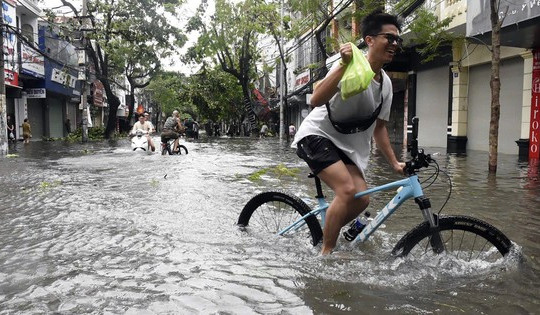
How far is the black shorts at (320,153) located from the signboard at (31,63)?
2198cm

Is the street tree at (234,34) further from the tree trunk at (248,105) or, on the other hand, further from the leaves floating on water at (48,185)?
the leaves floating on water at (48,185)

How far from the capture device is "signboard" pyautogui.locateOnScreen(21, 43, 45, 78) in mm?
23062

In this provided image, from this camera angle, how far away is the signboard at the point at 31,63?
23.1m

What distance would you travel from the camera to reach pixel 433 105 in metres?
18.6

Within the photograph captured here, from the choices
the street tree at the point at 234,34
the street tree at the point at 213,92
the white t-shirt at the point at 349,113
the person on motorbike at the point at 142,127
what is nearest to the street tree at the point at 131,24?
the street tree at the point at 234,34

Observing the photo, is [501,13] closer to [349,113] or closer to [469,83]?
[469,83]

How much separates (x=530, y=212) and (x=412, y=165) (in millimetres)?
3089

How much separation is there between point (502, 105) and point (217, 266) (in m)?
13.3

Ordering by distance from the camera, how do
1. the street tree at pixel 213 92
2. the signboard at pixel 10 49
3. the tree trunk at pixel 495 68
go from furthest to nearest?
the street tree at pixel 213 92 → the signboard at pixel 10 49 → the tree trunk at pixel 495 68

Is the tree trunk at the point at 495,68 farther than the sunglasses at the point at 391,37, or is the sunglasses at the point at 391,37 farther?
the tree trunk at the point at 495,68

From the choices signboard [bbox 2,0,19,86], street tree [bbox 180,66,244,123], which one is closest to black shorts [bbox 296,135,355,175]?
signboard [bbox 2,0,19,86]

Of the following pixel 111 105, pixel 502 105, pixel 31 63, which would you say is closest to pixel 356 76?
pixel 502 105

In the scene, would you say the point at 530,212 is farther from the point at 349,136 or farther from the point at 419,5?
the point at 419,5

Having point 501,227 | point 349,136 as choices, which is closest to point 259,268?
point 349,136
